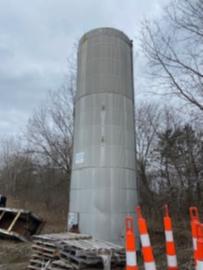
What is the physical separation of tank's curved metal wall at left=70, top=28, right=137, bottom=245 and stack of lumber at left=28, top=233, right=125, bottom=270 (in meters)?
1.41

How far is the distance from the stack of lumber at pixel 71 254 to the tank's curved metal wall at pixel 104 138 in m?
1.41

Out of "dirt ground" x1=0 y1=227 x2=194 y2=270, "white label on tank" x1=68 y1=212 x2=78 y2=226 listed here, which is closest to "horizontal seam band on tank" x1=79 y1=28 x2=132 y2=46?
"white label on tank" x1=68 y1=212 x2=78 y2=226

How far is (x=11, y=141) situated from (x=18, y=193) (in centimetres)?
1295

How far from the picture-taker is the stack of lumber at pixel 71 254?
4410 millimetres

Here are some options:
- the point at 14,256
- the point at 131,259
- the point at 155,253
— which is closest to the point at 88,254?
the point at 131,259

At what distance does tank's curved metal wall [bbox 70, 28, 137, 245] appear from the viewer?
6.75 metres

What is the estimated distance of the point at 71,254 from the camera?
462cm

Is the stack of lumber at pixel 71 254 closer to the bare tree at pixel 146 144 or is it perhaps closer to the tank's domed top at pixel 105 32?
the tank's domed top at pixel 105 32

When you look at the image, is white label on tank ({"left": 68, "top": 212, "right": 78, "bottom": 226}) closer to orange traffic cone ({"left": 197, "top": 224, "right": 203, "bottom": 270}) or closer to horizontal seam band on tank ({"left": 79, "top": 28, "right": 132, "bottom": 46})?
orange traffic cone ({"left": 197, "top": 224, "right": 203, "bottom": 270})

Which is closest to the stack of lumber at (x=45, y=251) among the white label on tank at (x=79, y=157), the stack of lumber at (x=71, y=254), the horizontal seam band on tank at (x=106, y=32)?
the stack of lumber at (x=71, y=254)

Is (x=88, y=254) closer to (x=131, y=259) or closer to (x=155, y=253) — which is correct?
(x=131, y=259)

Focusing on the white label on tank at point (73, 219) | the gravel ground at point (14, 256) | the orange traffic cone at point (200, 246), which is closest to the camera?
the orange traffic cone at point (200, 246)

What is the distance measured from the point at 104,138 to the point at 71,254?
3.28 meters

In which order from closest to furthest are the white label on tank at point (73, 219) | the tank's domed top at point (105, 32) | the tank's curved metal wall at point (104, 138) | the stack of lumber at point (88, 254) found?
the stack of lumber at point (88, 254)
the tank's curved metal wall at point (104, 138)
the white label on tank at point (73, 219)
the tank's domed top at point (105, 32)
